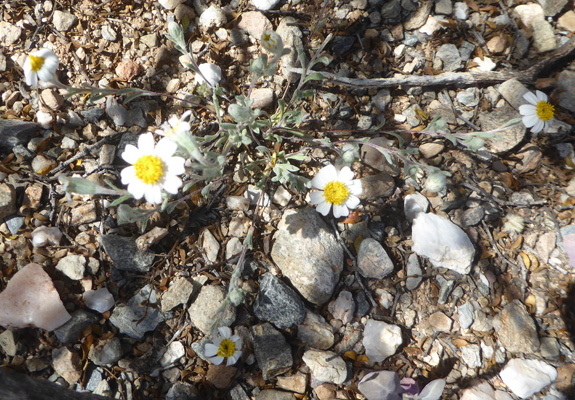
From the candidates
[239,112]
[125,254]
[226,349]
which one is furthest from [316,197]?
[125,254]

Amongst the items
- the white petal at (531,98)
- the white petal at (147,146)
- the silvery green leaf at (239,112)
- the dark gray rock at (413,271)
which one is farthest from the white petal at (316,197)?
the white petal at (531,98)

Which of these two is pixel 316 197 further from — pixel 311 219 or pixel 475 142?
pixel 475 142

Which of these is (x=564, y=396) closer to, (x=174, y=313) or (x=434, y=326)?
(x=434, y=326)

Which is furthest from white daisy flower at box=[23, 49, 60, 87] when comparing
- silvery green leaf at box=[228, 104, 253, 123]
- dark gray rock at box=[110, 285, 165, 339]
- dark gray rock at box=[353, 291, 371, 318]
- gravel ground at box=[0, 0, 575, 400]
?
dark gray rock at box=[353, 291, 371, 318]

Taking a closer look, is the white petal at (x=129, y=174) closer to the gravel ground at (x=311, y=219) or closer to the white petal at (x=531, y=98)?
the gravel ground at (x=311, y=219)

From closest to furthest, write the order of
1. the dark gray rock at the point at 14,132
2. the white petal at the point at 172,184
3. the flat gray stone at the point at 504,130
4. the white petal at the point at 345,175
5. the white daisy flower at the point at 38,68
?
1. the white petal at the point at 172,184
2. the white daisy flower at the point at 38,68
3. the white petal at the point at 345,175
4. the dark gray rock at the point at 14,132
5. the flat gray stone at the point at 504,130
